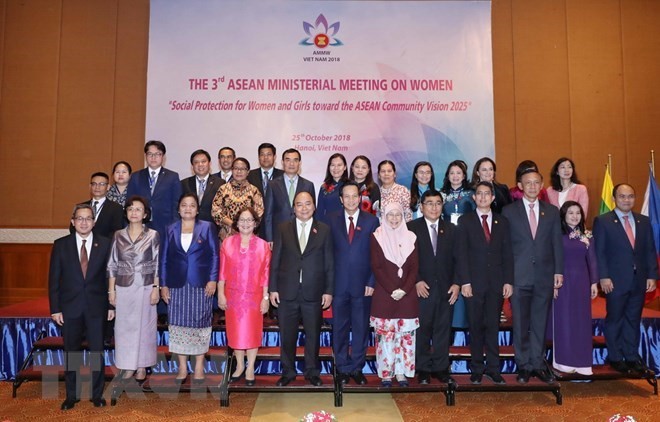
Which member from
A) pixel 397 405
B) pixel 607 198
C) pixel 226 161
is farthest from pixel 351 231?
pixel 607 198

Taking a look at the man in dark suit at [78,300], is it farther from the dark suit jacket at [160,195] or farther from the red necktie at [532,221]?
the red necktie at [532,221]

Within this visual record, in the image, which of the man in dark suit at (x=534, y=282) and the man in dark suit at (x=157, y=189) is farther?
the man in dark suit at (x=157, y=189)

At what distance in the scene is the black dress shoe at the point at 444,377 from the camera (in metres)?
3.42

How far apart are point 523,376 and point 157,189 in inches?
129

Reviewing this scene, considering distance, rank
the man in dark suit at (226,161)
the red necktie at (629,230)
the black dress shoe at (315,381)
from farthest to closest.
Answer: the man in dark suit at (226,161), the red necktie at (629,230), the black dress shoe at (315,381)

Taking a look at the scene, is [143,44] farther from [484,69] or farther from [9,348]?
[484,69]

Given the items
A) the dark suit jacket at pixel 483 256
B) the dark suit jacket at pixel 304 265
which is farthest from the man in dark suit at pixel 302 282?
the dark suit jacket at pixel 483 256

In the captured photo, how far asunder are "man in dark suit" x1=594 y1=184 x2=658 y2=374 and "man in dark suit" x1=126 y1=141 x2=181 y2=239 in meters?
3.58

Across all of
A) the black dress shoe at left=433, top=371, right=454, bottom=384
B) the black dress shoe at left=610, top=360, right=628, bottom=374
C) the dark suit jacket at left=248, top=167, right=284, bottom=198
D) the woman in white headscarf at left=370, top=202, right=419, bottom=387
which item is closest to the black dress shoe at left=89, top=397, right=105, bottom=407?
the woman in white headscarf at left=370, top=202, right=419, bottom=387

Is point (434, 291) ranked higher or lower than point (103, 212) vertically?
lower

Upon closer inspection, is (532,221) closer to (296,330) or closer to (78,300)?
(296,330)

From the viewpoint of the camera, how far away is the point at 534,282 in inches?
140

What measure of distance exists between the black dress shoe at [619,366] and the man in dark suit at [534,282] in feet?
2.10

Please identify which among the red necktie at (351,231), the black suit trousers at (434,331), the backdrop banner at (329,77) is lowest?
the black suit trousers at (434,331)
